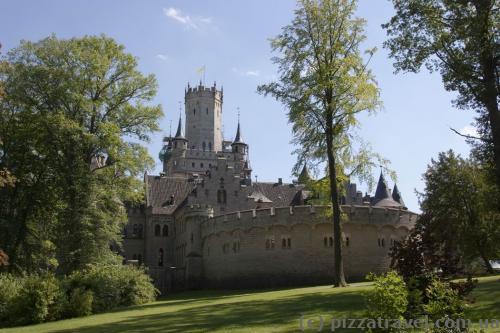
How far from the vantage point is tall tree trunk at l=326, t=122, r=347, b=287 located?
27062 millimetres

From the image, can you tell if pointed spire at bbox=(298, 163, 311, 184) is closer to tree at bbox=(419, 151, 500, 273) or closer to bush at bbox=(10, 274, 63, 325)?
tree at bbox=(419, 151, 500, 273)

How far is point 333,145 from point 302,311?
1376 cm

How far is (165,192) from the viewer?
2511 inches

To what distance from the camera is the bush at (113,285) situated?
2769cm

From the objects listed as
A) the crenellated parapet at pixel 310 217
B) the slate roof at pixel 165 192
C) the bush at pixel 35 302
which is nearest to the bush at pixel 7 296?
the bush at pixel 35 302

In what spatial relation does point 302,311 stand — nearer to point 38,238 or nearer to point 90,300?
point 90,300

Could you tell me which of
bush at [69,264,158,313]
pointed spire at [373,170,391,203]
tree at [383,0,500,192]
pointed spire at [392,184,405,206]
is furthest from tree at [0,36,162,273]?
pointed spire at [392,184,405,206]

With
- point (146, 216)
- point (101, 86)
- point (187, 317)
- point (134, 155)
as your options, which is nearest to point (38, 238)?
point (134, 155)

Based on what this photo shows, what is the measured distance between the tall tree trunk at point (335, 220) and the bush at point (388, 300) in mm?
16337

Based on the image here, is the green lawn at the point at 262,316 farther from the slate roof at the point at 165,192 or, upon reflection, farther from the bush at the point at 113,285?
the slate roof at the point at 165,192

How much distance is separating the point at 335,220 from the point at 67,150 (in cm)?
1686

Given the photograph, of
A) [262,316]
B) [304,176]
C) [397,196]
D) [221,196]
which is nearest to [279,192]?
[221,196]

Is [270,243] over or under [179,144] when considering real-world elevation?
under

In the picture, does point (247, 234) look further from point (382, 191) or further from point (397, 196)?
point (397, 196)
